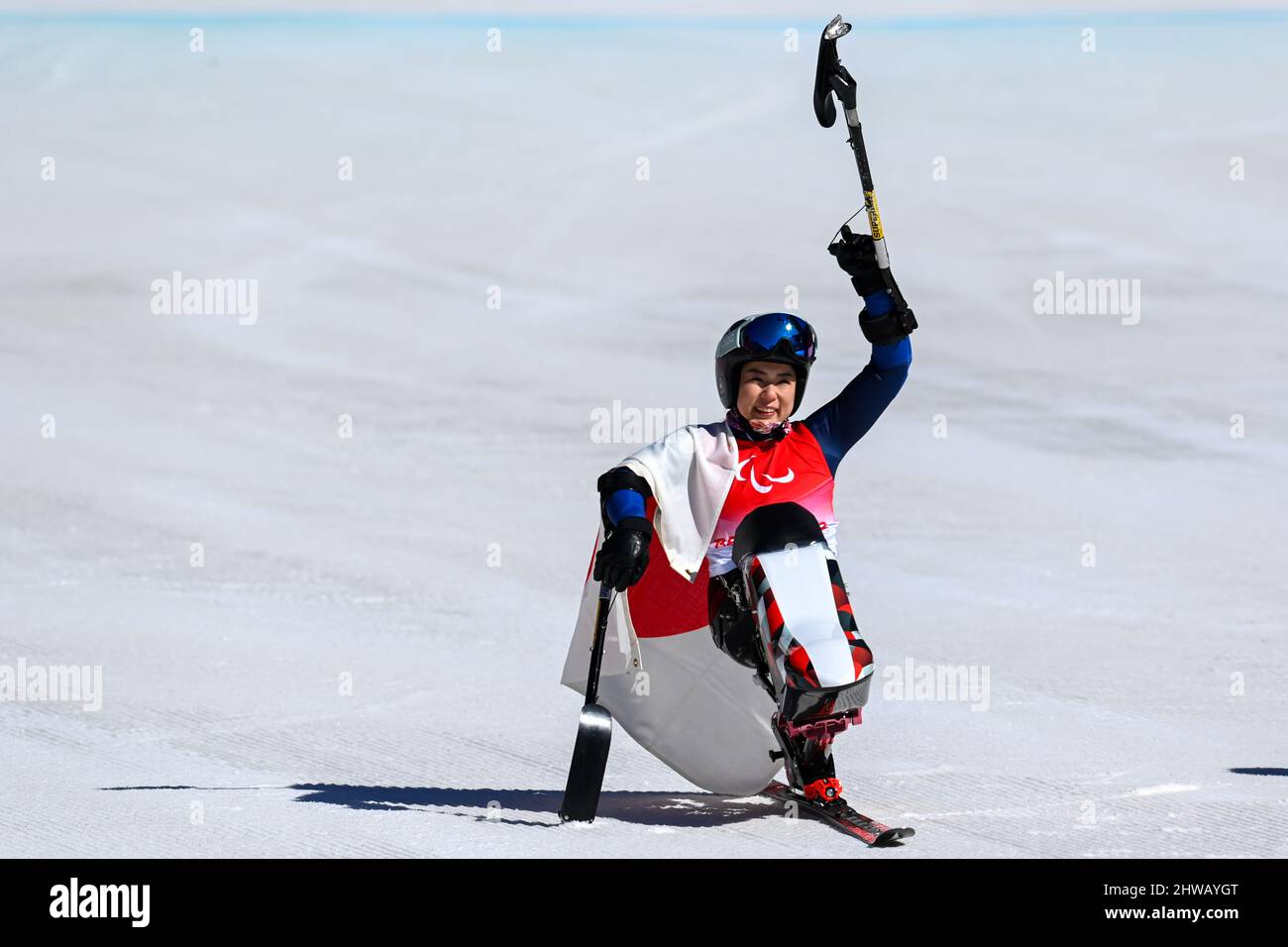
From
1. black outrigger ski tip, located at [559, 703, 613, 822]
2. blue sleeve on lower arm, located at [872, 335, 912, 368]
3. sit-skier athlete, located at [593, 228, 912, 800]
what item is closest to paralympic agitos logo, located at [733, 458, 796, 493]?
sit-skier athlete, located at [593, 228, 912, 800]

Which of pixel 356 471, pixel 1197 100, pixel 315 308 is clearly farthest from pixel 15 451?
pixel 1197 100

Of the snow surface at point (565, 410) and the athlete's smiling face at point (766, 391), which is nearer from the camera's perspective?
the athlete's smiling face at point (766, 391)

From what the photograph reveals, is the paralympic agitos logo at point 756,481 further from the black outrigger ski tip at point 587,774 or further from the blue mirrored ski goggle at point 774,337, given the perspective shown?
the black outrigger ski tip at point 587,774

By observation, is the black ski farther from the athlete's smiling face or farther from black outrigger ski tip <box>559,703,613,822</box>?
the athlete's smiling face

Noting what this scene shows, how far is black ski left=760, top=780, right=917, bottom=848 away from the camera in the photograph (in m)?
5.51

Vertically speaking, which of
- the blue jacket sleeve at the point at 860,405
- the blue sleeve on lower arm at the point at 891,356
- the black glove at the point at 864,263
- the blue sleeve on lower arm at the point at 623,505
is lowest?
the blue sleeve on lower arm at the point at 623,505

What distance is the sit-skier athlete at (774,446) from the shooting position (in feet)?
19.2

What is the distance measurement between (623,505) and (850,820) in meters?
1.07

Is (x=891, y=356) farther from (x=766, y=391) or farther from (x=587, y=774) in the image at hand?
(x=587, y=774)

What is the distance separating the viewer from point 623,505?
5793mm

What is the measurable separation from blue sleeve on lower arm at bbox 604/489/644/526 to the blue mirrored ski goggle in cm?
55

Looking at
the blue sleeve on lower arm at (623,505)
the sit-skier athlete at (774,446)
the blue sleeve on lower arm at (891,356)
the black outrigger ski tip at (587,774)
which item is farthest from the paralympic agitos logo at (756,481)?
the black outrigger ski tip at (587,774)

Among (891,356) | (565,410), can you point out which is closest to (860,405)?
(891,356)

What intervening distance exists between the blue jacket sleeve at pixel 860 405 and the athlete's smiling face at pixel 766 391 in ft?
0.54
